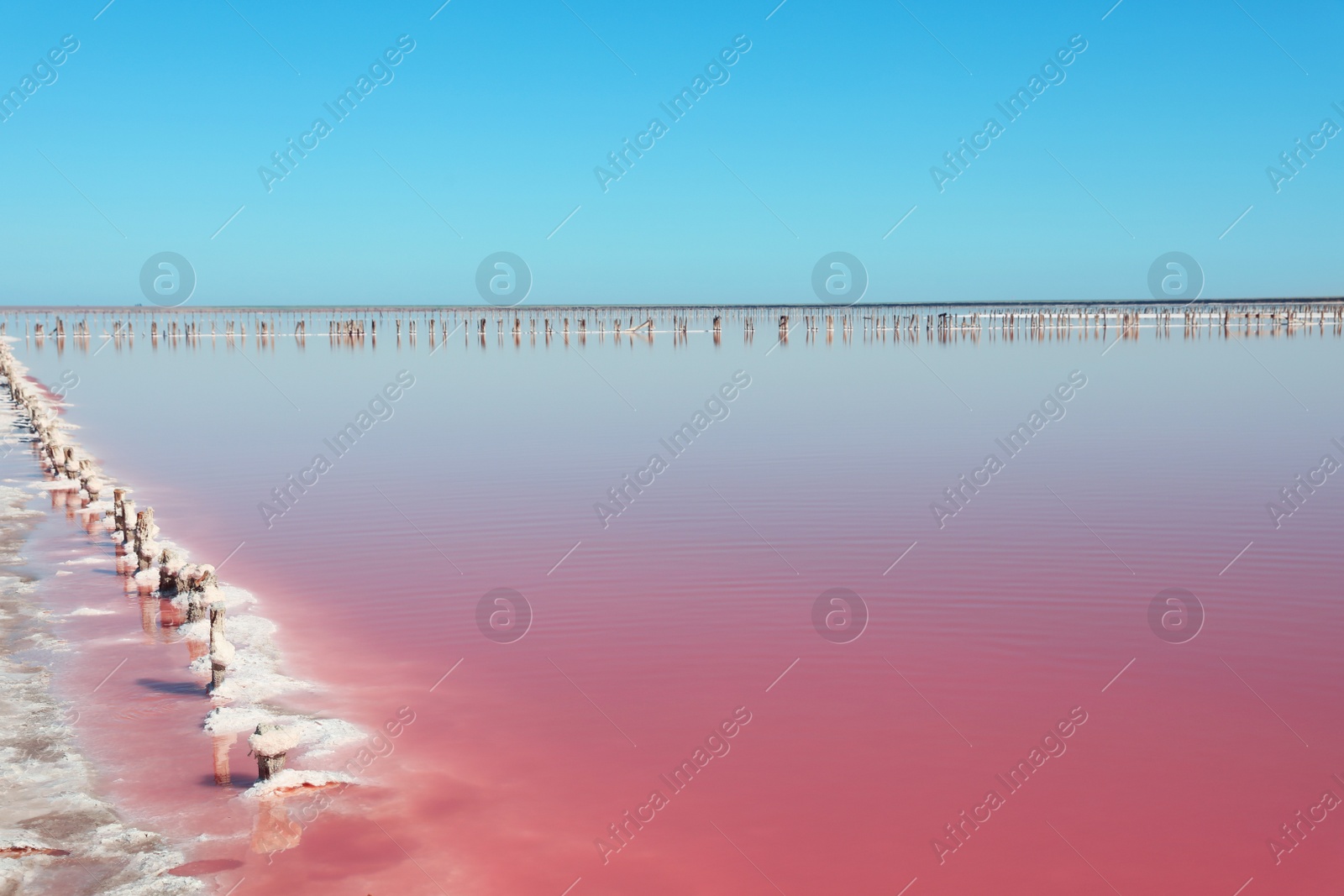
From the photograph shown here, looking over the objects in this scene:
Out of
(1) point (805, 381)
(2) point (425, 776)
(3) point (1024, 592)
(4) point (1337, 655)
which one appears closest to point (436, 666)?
(2) point (425, 776)

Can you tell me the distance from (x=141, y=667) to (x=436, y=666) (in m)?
2.08

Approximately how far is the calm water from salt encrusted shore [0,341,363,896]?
0.17 meters

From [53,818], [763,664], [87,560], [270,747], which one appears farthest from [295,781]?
[87,560]

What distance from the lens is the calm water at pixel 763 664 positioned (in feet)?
17.9

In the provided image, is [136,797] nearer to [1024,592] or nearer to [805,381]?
[1024,592]

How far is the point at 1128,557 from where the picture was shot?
10.2m

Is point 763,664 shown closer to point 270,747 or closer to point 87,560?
point 270,747

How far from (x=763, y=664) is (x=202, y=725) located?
12.2 feet

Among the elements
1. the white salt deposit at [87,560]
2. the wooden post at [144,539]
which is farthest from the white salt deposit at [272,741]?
the white salt deposit at [87,560]

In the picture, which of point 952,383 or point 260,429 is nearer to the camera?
point 260,429

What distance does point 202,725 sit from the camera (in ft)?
22.2

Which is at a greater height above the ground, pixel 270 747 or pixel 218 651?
pixel 218 651

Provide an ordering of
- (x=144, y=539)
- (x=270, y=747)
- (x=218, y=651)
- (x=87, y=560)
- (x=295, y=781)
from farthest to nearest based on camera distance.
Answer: (x=87, y=560)
(x=144, y=539)
(x=218, y=651)
(x=295, y=781)
(x=270, y=747)

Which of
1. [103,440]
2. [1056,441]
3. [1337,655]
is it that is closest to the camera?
[1337,655]
